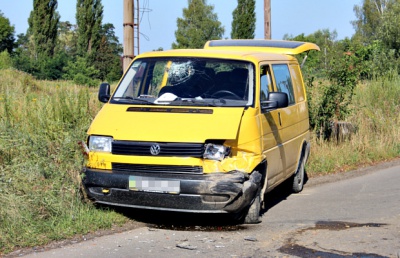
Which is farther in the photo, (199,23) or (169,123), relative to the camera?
(199,23)

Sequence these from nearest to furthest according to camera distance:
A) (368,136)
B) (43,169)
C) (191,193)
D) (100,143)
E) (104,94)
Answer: (191,193) < (100,143) < (43,169) < (104,94) < (368,136)

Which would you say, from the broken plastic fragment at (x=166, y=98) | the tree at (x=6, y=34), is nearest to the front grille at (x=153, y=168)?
the broken plastic fragment at (x=166, y=98)

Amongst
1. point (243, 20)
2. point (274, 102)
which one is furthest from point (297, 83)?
point (243, 20)

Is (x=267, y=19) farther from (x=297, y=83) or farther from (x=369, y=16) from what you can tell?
(x=369, y=16)

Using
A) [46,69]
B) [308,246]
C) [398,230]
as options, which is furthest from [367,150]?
[46,69]

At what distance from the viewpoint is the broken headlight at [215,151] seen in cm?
666

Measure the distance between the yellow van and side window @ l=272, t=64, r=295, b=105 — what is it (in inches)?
8.0

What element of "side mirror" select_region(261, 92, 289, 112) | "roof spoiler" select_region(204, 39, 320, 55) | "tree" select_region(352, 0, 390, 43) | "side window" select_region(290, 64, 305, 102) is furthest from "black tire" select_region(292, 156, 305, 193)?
"tree" select_region(352, 0, 390, 43)

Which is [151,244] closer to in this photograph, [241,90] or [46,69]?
[241,90]

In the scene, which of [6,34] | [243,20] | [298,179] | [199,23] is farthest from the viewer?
[6,34]

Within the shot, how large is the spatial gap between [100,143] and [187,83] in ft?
5.05

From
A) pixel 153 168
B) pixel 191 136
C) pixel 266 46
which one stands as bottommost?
pixel 153 168

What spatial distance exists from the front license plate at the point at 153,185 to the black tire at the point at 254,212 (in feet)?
3.74

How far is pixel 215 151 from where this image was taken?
670 cm
